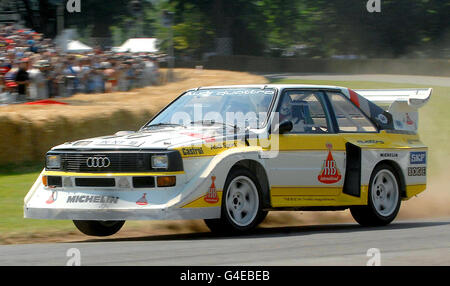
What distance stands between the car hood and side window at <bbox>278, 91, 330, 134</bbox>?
32.8 inches

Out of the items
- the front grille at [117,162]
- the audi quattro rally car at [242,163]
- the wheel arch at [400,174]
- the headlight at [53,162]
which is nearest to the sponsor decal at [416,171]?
the audi quattro rally car at [242,163]

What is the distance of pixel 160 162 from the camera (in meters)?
7.84

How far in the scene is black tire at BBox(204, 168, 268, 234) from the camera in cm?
806

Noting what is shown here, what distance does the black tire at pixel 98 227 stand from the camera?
884 centimetres

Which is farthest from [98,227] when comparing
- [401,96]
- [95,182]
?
[401,96]

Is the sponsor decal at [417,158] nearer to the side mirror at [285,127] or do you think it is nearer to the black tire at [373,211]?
the black tire at [373,211]

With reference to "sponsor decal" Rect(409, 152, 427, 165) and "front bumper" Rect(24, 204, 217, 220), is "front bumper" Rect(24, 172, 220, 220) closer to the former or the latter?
"front bumper" Rect(24, 204, 217, 220)

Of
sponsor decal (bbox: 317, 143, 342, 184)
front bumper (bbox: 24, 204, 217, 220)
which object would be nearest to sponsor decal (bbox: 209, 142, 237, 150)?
front bumper (bbox: 24, 204, 217, 220)

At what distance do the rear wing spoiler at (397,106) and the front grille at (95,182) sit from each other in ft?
11.2

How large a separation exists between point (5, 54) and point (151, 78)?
7.20 meters

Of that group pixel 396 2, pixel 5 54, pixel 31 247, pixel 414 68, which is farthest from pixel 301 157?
pixel 396 2

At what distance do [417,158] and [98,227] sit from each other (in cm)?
400

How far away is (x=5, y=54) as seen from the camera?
18.4 meters

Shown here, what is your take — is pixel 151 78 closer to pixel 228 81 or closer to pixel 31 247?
pixel 228 81
